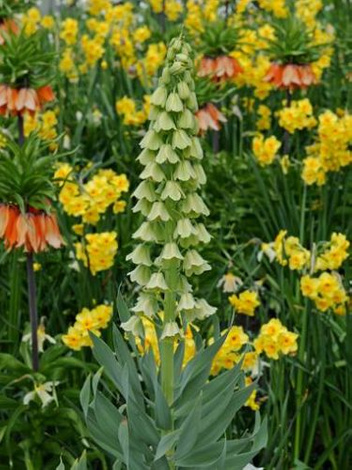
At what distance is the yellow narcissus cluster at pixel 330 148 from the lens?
3.81 m

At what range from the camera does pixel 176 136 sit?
5.50 ft

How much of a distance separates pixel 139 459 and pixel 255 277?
1966 millimetres

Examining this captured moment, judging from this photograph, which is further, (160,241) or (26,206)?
(26,206)

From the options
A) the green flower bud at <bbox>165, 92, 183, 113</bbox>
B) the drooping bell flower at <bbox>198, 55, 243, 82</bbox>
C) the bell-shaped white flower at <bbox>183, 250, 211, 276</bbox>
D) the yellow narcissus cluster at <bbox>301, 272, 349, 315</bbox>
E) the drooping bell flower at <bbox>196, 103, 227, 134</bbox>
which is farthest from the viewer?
the drooping bell flower at <bbox>198, 55, 243, 82</bbox>

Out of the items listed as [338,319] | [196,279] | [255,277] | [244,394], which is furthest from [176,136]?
[255,277]

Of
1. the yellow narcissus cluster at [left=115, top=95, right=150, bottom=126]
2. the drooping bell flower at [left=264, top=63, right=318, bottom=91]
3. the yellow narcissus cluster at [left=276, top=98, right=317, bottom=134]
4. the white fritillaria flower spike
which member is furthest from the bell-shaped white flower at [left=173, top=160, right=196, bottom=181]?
the yellow narcissus cluster at [left=115, top=95, right=150, bottom=126]

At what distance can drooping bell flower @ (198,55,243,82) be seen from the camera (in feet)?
15.4

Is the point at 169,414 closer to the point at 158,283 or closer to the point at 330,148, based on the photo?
the point at 158,283

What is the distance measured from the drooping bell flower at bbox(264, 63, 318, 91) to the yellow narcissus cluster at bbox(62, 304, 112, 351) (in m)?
2.02

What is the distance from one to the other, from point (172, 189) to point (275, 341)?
1130 millimetres

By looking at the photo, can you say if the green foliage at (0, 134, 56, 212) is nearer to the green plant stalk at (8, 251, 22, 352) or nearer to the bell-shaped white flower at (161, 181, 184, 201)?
the green plant stalk at (8, 251, 22, 352)

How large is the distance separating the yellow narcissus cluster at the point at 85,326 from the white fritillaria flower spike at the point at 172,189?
3.38 ft

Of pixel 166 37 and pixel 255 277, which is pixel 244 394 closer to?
pixel 255 277

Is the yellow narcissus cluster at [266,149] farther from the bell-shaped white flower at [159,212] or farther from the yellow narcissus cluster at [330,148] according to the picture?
the bell-shaped white flower at [159,212]
